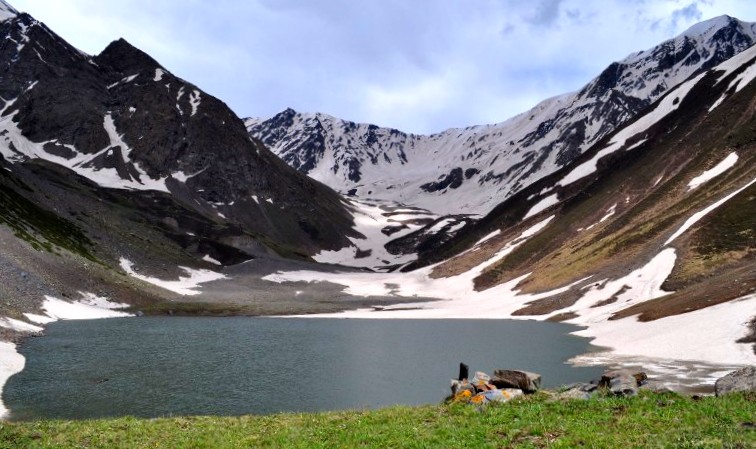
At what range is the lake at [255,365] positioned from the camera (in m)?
37.4

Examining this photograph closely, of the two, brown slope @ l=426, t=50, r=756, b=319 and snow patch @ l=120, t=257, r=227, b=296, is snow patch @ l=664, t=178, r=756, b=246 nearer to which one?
brown slope @ l=426, t=50, r=756, b=319

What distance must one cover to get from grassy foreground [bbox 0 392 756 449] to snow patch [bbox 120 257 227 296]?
121522 millimetres

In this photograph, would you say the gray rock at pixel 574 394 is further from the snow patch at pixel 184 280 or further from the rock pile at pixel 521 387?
the snow patch at pixel 184 280

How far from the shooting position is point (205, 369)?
50.3 meters

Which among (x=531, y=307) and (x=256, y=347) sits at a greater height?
(x=531, y=307)

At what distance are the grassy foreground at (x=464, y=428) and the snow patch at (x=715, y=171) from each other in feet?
342

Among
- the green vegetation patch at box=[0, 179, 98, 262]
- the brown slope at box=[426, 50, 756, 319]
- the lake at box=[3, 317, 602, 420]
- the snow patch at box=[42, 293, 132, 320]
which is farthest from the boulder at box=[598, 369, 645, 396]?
the green vegetation patch at box=[0, 179, 98, 262]

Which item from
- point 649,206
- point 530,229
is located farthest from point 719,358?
point 530,229

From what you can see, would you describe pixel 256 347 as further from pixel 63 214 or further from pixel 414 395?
→ pixel 63 214

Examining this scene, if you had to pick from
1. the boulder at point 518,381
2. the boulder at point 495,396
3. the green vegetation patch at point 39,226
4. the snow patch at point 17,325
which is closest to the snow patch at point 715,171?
the boulder at point 518,381

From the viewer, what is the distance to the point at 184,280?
150500 millimetres

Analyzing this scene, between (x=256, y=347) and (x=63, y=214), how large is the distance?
10901 centimetres

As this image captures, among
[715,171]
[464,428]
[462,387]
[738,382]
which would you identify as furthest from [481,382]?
[715,171]

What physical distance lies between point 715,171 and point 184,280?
129 m
